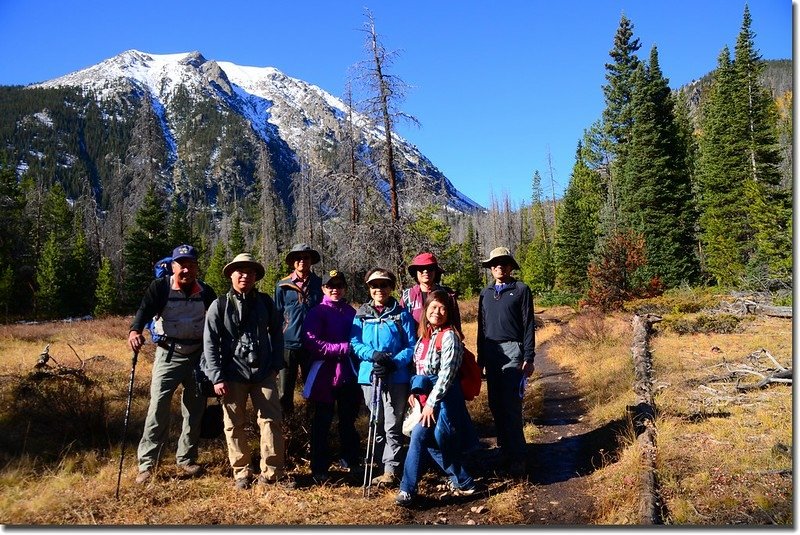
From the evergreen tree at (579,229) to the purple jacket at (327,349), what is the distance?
2985 centimetres

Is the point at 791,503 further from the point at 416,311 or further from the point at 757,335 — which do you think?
the point at 757,335

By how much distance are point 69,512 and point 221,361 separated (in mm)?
1600

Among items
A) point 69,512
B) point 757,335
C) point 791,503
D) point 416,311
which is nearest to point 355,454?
point 416,311

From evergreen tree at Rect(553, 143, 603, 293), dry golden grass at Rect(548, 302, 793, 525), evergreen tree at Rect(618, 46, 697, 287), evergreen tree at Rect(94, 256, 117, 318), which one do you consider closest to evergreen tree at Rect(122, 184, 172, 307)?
evergreen tree at Rect(94, 256, 117, 318)

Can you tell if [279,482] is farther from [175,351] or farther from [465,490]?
[465,490]

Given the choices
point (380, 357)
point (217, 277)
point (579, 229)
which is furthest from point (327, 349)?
point (217, 277)

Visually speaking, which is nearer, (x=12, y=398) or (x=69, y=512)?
(x=69, y=512)

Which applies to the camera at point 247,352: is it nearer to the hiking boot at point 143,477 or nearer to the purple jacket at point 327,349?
the purple jacket at point 327,349

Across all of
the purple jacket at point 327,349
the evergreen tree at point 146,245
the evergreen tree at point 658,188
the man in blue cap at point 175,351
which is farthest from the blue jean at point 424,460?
the evergreen tree at point 146,245

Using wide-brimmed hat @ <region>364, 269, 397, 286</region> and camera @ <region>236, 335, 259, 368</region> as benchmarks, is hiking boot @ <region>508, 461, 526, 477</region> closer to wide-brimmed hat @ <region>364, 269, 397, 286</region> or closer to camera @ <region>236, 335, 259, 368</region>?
wide-brimmed hat @ <region>364, 269, 397, 286</region>

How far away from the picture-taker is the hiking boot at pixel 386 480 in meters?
4.55

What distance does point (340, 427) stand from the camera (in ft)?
16.7

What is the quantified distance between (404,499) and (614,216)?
92.6 feet

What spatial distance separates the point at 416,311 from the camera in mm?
5148
